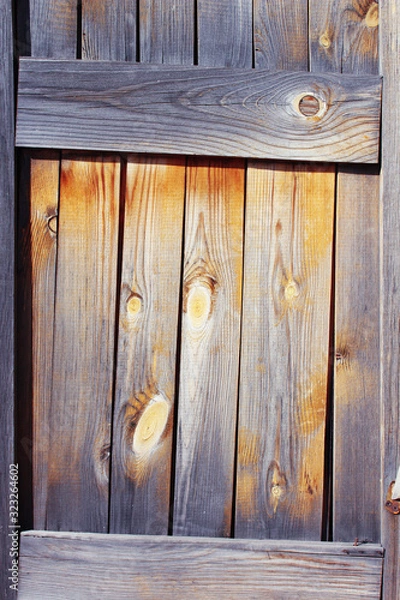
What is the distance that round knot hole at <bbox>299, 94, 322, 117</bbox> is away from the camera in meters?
1.23

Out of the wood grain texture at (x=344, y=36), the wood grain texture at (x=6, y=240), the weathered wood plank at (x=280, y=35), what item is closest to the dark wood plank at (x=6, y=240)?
the wood grain texture at (x=6, y=240)

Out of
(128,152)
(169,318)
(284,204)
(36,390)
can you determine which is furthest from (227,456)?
(128,152)

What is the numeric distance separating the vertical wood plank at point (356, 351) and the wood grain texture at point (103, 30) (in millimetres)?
A: 450

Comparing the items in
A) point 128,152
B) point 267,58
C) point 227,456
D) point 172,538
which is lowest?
point 172,538

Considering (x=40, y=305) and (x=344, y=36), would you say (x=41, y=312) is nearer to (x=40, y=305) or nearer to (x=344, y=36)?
(x=40, y=305)

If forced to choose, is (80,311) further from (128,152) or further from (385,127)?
(385,127)

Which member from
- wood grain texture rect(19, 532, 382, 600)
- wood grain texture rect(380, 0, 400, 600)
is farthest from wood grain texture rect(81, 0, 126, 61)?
wood grain texture rect(19, 532, 382, 600)

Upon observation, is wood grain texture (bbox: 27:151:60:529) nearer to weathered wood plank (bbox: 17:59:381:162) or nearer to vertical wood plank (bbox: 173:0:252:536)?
weathered wood plank (bbox: 17:59:381:162)

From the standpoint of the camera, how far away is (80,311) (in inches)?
49.6

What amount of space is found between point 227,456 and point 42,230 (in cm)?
68

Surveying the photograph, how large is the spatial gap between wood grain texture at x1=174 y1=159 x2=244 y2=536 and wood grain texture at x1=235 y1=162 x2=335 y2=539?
1.3 inches

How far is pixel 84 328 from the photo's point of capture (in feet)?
4.14

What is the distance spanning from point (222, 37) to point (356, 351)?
31.3 inches

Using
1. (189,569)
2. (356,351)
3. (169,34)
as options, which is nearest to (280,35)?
(169,34)
